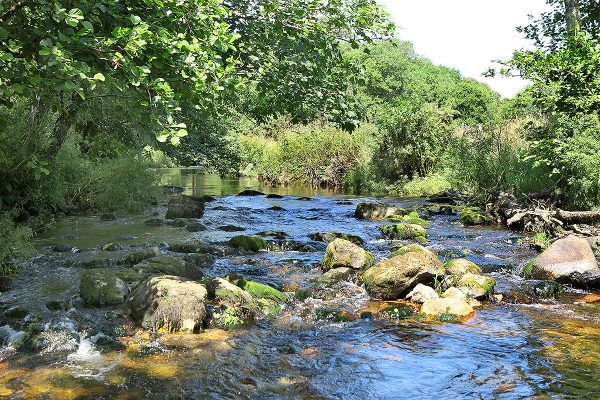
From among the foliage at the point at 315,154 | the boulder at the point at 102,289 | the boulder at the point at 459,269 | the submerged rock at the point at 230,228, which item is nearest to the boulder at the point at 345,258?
the boulder at the point at 459,269

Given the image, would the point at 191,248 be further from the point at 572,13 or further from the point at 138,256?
the point at 572,13

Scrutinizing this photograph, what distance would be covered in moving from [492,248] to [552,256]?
2.82 meters

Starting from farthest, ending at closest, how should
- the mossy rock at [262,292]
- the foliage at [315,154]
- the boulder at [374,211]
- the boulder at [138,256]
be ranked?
the foliage at [315,154] < the boulder at [374,211] < the boulder at [138,256] < the mossy rock at [262,292]

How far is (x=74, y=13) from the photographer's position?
4.43 metres

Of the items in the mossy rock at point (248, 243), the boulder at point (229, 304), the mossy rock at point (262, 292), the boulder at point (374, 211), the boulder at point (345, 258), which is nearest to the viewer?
the boulder at point (229, 304)

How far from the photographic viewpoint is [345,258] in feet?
33.6

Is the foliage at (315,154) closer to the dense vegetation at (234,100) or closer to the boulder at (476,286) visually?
the dense vegetation at (234,100)

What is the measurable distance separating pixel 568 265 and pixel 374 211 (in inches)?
378

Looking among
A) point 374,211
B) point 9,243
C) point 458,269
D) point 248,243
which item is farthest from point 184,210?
point 458,269

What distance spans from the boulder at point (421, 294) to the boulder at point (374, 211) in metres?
9.73

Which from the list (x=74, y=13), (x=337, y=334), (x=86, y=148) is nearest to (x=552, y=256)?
(x=337, y=334)

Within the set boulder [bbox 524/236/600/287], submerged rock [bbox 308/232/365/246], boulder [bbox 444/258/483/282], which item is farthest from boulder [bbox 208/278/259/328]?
submerged rock [bbox 308/232/365/246]

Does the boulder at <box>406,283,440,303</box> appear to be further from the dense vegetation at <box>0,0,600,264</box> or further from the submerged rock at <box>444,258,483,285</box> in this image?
the dense vegetation at <box>0,0,600,264</box>

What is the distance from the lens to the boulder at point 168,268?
8.91m
